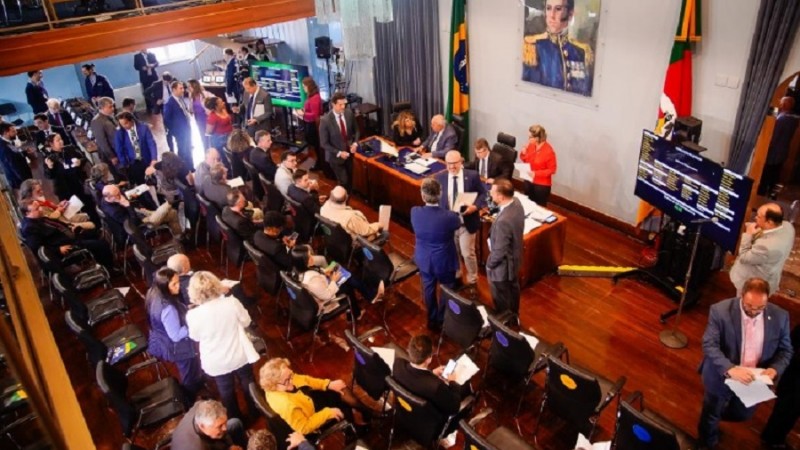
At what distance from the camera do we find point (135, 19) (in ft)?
22.1

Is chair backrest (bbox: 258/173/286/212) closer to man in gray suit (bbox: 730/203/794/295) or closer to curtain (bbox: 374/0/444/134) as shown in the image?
curtain (bbox: 374/0/444/134)

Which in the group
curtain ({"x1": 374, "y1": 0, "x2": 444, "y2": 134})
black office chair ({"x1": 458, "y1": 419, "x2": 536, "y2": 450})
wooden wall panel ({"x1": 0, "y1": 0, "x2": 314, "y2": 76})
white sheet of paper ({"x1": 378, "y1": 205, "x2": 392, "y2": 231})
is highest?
wooden wall panel ({"x1": 0, "y1": 0, "x2": 314, "y2": 76})

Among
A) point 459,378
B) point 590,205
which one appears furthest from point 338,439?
point 590,205

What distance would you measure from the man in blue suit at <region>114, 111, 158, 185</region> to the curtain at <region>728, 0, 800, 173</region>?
6933 mm

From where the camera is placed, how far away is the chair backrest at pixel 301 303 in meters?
4.84

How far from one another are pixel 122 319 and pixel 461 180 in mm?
3763

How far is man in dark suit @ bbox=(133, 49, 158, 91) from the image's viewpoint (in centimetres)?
1288

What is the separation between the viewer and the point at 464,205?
18.6 ft

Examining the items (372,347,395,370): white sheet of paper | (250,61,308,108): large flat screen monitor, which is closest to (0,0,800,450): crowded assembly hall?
(372,347,395,370): white sheet of paper

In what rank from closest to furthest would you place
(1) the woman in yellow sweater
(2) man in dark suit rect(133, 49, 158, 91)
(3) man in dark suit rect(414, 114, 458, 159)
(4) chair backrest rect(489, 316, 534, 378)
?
(1) the woman in yellow sweater → (4) chair backrest rect(489, 316, 534, 378) → (3) man in dark suit rect(414, 114, 458, 159) → (2) man in dark suit rect(133, 49, 158, 91)

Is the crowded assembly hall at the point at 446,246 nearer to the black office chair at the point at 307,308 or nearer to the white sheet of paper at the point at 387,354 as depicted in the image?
the black office chair at the point at 307,308

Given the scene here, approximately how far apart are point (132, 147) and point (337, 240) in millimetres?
3644

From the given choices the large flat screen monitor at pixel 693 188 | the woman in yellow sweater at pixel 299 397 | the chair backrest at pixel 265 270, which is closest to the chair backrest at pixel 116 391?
the woman in yellow sweater at pixel 299 397

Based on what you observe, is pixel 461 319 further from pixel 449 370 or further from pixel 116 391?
pixel 116 391
